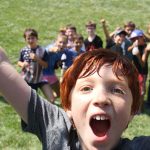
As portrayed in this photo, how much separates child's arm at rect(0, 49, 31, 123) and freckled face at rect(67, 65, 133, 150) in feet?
0.70

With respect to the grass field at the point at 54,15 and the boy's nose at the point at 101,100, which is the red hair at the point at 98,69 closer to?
the boy's nose at the point at 101,100

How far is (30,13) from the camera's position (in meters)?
15.6

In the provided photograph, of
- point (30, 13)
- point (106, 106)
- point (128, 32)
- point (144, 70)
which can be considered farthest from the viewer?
point (30, 13)

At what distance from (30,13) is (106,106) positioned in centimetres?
1401

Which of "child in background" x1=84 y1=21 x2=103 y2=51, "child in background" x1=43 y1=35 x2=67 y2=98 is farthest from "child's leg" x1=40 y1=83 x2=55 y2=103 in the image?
"child in background" x1=84 y1=21 x2=103 y2=51

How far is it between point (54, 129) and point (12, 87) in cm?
26

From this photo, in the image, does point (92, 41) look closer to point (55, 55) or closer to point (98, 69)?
point (55, 55)

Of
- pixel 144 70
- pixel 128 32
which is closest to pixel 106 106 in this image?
pixel 144 70

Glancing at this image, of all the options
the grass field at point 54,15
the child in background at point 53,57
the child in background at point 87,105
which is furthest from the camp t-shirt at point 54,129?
the grass field at point 54,15

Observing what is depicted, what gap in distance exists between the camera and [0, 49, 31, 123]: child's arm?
191 cm

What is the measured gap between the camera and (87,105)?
1.87 meters

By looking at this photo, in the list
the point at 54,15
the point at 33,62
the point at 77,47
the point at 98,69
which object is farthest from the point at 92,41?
the point at 98,69

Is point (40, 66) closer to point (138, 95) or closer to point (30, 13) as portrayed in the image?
point (138, 95)

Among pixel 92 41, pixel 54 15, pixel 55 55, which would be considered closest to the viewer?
pixel 55 55
